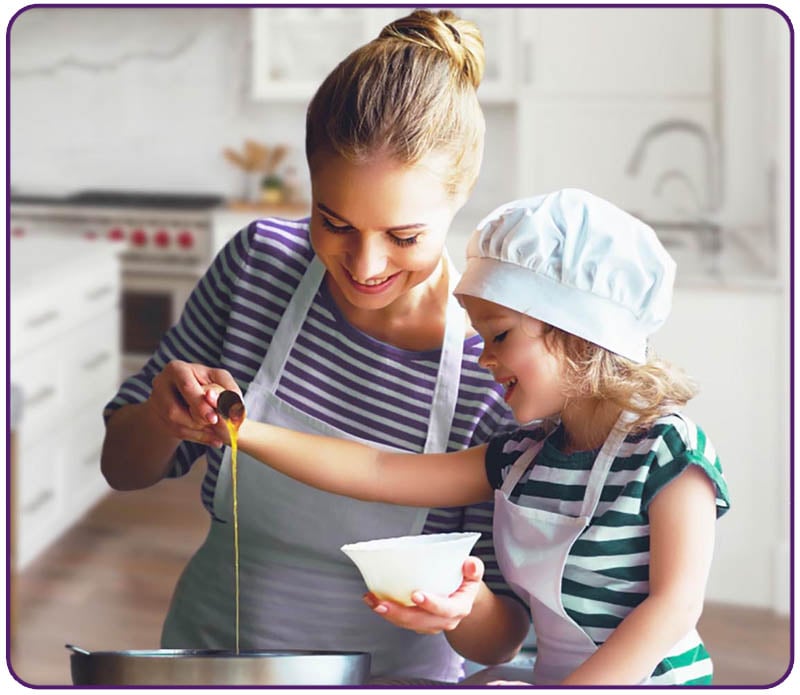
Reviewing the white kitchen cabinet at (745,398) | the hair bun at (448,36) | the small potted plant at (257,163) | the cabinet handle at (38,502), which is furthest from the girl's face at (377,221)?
the small potted plant at (257,163)

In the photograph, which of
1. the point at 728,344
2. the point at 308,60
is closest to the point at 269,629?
the point at 728,344

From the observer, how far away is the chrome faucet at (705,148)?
3.44 meters

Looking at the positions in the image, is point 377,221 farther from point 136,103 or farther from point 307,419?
point 136,103

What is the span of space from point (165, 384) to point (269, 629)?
1.01 feet

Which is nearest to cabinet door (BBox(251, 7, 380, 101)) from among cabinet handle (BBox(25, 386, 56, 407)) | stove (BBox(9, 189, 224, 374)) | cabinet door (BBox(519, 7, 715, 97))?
stove (BBox(9, 189, 224, 374))

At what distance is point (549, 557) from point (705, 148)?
2.82 meters

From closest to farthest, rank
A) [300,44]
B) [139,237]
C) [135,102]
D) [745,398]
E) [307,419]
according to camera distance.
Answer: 1. [307,419]
2. [745,398]
3. [300,44]
4. [139,237]
5. [135,102]

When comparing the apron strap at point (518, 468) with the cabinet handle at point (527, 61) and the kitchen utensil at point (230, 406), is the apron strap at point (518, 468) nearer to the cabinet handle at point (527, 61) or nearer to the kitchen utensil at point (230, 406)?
the kitchen utensil at point (230, 406)

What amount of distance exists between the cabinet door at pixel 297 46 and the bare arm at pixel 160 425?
3.06 m

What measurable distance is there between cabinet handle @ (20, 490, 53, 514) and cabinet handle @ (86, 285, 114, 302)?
23.2 inches

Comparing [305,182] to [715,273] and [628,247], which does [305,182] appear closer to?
[715,273]

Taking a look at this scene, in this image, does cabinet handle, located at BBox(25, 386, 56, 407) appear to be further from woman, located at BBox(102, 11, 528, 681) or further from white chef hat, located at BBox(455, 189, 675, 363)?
white chef hat, located at BBox(455, 189, 675, 363)

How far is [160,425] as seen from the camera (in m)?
1.27

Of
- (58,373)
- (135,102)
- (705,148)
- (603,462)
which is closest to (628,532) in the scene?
(603,462)
